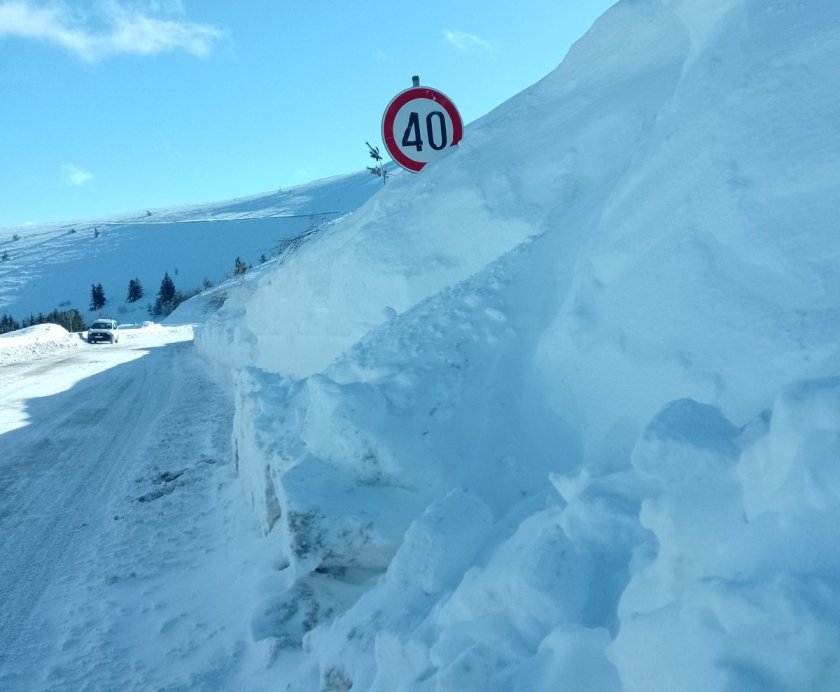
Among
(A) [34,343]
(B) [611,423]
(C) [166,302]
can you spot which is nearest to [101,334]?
(A) [34,343]

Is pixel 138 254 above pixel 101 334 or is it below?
above

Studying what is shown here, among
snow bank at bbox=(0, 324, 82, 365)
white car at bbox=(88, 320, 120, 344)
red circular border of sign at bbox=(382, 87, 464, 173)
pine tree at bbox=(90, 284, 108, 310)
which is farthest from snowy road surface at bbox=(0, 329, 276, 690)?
pine tree at bbox=(90, 284, 108, 310)

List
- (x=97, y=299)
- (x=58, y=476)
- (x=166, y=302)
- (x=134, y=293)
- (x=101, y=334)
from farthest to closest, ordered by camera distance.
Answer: (x=134, y=293) → (x=97, y=299) → (x=166, y=302) → (x=101, y=334) → (x=58, y=476)

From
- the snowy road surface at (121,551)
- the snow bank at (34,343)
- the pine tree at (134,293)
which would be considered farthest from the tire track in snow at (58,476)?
the pine tree at (134,293)

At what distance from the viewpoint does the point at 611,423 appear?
3428 mm

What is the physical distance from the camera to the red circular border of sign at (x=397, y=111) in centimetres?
660

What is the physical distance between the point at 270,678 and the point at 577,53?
7414 millimetres

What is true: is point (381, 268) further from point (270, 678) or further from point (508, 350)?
point (270, 678)

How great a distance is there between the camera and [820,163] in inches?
128

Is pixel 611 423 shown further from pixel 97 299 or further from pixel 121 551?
pixel 97 299

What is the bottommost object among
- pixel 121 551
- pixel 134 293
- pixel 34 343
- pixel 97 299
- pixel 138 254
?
pixel 121 551

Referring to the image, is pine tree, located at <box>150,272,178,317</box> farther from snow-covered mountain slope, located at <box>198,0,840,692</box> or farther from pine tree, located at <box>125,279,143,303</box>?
snow-covered mountain slope, located at <box>198,0,840,692</box>

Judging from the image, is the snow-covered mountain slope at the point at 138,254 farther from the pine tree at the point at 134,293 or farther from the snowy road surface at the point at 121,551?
the snowy road surface at the point at 121,551

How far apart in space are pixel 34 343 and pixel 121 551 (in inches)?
800
